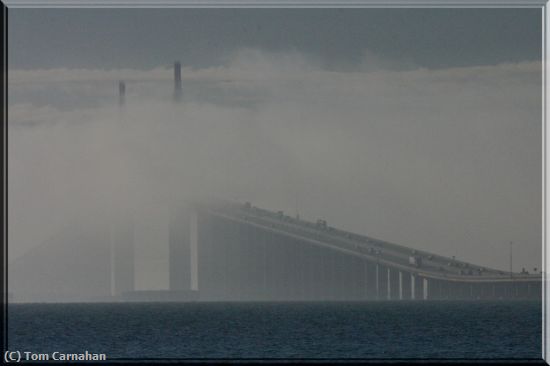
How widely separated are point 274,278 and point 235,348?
445 feet

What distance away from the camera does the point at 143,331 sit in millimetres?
77562

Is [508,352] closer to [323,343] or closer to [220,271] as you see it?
[323,343]

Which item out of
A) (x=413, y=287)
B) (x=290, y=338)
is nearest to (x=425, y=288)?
(x=413, y=287)

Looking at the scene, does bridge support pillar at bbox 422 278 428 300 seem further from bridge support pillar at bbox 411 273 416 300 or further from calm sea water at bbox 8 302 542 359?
calm sea water at bbox 8 302 542 359

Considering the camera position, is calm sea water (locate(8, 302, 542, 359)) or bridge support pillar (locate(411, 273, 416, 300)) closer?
calm sea water (locate(8, 302, 542, 359))

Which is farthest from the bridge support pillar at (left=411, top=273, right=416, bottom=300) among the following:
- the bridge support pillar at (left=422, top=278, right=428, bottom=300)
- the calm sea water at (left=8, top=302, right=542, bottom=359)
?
the calm sea water at (left=8, top=302, right=542, bottom=359)

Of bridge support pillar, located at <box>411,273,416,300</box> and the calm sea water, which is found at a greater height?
the calm sea water

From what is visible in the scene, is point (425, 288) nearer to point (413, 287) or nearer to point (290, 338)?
point (413, 287)

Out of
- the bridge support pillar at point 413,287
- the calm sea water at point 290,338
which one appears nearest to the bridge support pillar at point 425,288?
the bridge support pillar at point 413,287

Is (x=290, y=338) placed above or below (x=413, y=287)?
above

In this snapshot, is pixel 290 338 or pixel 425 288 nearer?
pixel 290 338

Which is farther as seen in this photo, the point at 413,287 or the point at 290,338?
the point at 413,287
